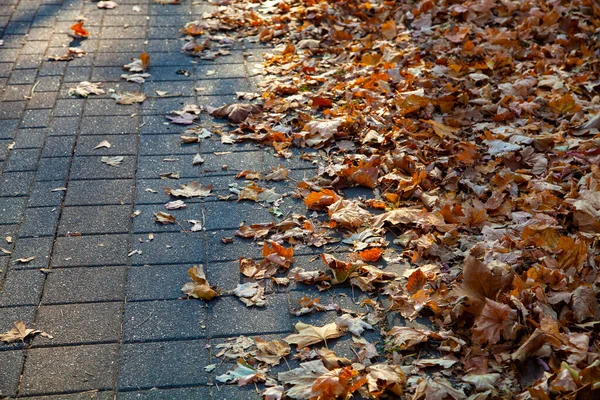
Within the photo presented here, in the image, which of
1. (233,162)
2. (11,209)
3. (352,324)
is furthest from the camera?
(233,162)

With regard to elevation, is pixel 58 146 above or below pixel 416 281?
below

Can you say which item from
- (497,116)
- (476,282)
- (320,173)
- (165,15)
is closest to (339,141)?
(320,173)

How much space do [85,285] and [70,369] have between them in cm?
58

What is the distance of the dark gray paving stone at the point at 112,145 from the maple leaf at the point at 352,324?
80.4 inches

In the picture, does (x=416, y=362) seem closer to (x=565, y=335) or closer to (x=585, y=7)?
(x=565, y=335)

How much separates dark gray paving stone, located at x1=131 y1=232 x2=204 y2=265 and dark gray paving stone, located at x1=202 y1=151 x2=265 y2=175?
667 mm

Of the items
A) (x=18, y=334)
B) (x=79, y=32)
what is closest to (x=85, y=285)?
(x=18, y=334)

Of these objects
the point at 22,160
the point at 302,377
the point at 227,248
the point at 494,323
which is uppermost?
the point at 494,323

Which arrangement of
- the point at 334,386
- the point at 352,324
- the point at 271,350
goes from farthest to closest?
1. the point at 352,324
2. the point at 271,350
3. the point at 334,386

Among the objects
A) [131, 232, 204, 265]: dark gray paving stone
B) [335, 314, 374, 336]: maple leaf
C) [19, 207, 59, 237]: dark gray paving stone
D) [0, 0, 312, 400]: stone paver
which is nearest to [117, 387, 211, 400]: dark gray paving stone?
[0, 0, 312, 400]: stone paver

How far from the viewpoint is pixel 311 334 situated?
3146 millimetres

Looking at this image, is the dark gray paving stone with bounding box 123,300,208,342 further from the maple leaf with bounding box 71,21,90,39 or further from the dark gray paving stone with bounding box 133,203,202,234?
the maple leaf with bounding box 71,21,90,39

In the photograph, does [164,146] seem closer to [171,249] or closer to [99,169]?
[99,169]

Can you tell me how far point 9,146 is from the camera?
181 inches
